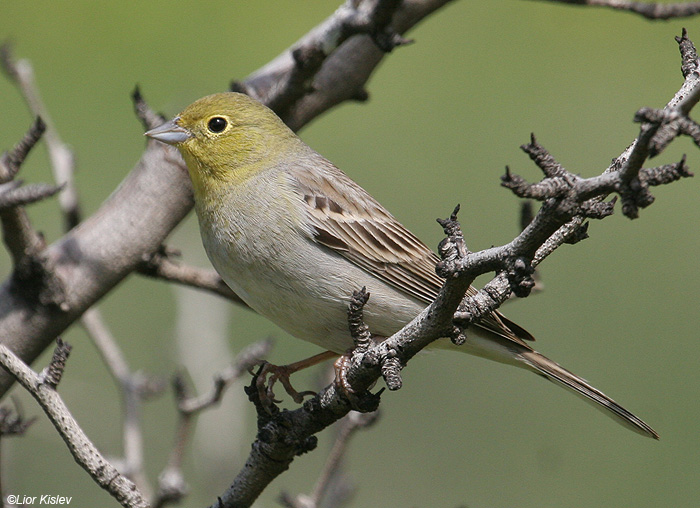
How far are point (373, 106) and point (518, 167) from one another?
1.32 m

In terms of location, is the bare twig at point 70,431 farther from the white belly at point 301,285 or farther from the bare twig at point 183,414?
the white belly at point 301,285

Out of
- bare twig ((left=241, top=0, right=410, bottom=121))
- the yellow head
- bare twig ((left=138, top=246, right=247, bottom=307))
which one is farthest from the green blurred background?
bare twig ((left=241, top=0, right=410, bottom=121))

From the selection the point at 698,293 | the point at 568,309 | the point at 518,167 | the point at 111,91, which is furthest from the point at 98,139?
the point at 698,293

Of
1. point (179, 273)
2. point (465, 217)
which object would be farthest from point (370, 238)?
point (465, 217)

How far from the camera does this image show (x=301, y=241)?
3.66 metres

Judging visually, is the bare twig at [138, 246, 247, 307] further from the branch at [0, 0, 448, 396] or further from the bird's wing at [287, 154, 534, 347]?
the bird's wing at [287, 154, 534, 347]

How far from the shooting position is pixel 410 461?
18.7 ft

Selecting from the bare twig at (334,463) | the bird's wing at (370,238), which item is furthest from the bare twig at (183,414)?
the bird's wing at (370,238)

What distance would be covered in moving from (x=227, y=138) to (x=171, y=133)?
319 mm

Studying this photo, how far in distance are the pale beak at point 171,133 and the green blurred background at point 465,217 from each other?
1.04 metres

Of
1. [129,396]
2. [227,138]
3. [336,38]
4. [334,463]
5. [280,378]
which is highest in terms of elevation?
[336,38]

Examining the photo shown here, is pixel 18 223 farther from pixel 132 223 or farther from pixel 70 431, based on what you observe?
pixel 70 431

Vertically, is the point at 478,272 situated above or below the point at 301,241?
below

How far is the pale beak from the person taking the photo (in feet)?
13.1
